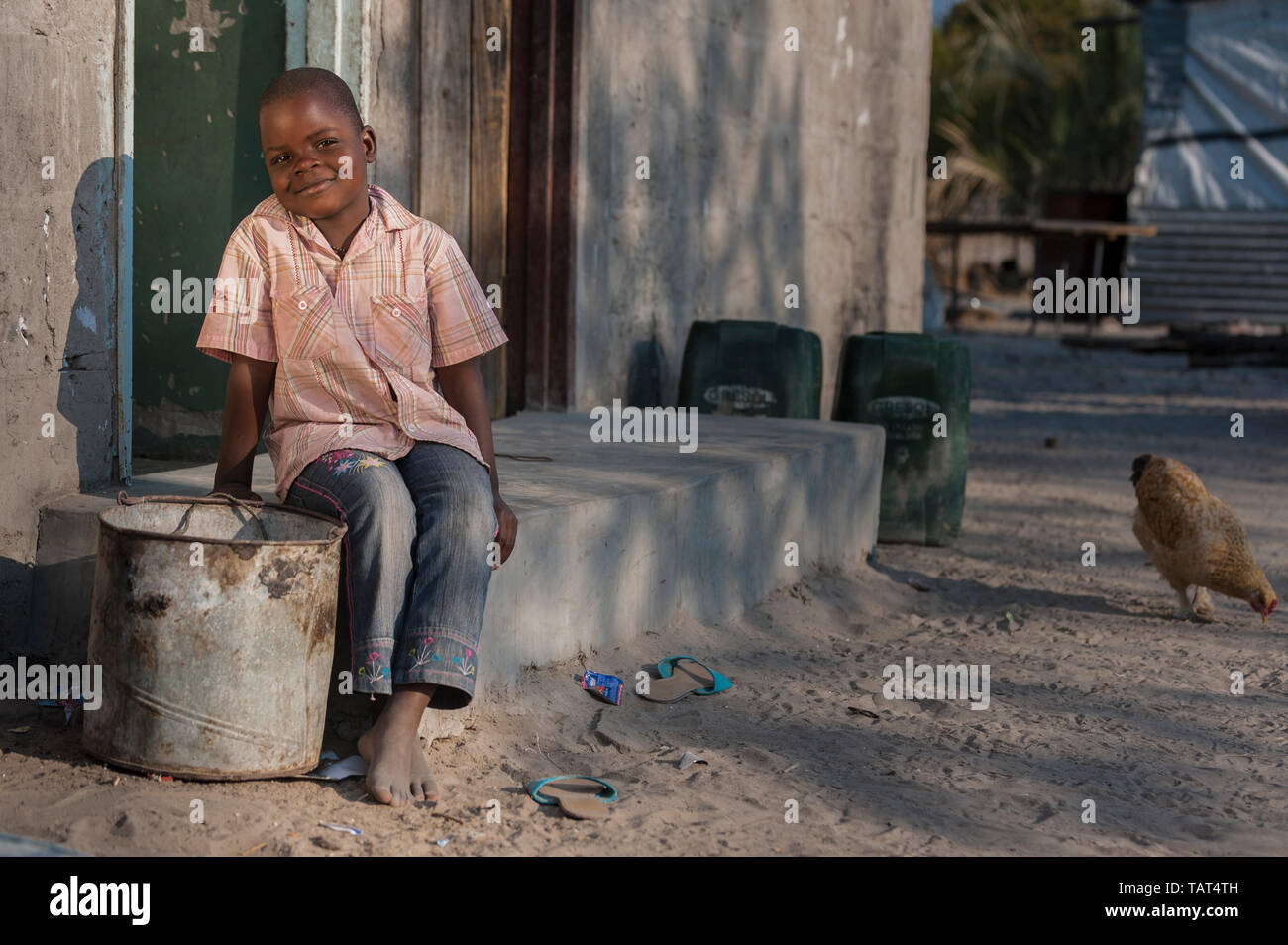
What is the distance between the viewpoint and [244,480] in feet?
10.6

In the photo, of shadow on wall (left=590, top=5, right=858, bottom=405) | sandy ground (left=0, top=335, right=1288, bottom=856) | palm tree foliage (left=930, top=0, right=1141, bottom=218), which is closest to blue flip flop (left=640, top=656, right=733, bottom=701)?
sandy ground (left=0, top=335, right=1288, bottom=856)

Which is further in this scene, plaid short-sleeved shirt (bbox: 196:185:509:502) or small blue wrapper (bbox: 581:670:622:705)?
small blue wrapper (bbox: 581:670:622:705)

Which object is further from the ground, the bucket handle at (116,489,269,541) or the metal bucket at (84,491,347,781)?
the bucket handle at (116,489,269,541)

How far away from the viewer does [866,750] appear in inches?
141

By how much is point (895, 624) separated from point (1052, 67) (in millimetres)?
30305

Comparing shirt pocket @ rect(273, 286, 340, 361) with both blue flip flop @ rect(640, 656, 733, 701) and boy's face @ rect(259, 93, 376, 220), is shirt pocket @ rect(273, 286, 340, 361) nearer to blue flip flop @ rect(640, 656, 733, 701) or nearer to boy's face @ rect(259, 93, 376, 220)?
boy's face @ rect(259, 93, 376, 220)

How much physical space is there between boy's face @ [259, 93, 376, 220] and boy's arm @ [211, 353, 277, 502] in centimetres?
39

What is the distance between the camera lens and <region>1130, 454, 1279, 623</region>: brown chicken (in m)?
4.96

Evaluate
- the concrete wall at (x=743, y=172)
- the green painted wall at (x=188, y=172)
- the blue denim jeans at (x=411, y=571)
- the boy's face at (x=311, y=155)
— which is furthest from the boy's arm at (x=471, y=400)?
the concrete wall at (x=743, y=172)

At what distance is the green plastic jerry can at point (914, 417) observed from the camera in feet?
20.4

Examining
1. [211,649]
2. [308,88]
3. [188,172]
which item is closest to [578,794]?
[211,649]

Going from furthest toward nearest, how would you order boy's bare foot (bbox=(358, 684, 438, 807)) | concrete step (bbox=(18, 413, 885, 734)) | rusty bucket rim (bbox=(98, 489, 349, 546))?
1. concrete step (bbox=(18, 413, 885, 734))
2. boy's bare foot (bbox=(358, 684, 438, 807))
3. rusty bucket rim (bbox=(98, 489, 349, 546))

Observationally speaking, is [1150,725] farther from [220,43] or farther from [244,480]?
[220,43]

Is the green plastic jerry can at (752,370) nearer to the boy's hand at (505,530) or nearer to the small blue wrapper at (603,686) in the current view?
the small blue wrapper at (603,686)
